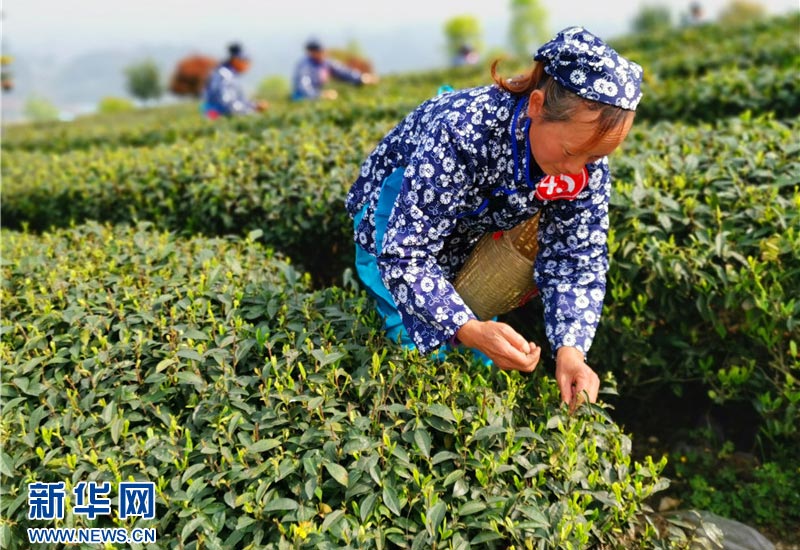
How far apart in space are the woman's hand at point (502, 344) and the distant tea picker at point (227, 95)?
28.7 feet

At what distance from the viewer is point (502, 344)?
2256 millimetres

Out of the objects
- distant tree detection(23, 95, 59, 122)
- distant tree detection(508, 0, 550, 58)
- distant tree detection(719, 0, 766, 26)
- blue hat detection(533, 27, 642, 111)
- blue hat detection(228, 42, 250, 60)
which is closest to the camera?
blue hat detection(533, 27, 642, 111)

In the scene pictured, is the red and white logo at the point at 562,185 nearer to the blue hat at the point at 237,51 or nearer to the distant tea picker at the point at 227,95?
the distant tea picker at the point at 227,95

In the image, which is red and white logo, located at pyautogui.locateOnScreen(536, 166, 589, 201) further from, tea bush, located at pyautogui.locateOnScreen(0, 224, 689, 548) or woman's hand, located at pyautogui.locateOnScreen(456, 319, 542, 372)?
tea bush, located at pyautogui.locateOnScreen(0, 224, 689, 548)

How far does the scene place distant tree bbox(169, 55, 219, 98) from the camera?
35031mm

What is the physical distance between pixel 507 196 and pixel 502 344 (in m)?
0.60

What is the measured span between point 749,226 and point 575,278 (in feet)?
3.68

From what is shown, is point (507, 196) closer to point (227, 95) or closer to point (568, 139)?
point (568, 139)

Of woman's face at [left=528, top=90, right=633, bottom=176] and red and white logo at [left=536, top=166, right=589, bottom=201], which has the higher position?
woman's face at [left=528, top=90, right=633, bottom=176]

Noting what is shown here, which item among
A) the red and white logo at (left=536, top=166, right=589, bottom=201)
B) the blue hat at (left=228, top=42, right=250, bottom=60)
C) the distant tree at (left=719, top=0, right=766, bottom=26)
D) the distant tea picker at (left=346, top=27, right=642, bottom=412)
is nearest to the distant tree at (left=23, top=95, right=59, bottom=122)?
the distant tree at (left=719, top=0, right=766, bottom=26)

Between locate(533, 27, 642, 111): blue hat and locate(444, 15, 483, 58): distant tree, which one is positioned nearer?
locate(533, 27, 642, 111): blue hat

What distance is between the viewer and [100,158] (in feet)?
19.3

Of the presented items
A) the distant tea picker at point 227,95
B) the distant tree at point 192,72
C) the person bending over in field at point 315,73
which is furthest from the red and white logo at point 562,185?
the distant tree at point 192,72

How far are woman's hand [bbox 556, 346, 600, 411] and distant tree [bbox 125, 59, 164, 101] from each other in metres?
65.1
